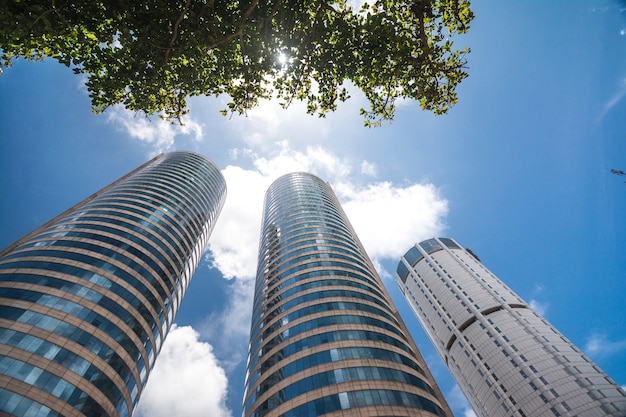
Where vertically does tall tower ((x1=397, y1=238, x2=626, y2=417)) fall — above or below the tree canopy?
above

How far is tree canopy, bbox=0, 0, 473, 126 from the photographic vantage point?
15.7 metres

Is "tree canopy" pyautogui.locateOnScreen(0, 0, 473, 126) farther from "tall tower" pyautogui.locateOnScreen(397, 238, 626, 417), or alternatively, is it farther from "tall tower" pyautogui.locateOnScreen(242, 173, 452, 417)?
"tall tower" pyautogui.locateOnScreen(397, 238, 626, 417)

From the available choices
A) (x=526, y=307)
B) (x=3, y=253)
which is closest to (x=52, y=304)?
(x=3, y=253)

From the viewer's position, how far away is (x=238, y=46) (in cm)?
1927

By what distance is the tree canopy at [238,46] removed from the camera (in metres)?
15.7

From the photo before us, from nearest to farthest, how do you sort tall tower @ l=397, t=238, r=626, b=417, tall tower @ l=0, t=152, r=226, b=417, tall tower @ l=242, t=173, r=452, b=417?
tall tower @ l=0, t=152, r=226, b=417
tall tower @ l=242, t=173, r=452, b=417
tall tower @ l=397, t=238, r=626, b=417

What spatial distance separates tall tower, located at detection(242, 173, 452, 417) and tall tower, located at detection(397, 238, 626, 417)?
43740 mm

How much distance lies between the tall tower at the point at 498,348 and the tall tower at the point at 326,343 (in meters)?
43.7

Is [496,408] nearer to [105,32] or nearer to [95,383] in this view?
[95,383]

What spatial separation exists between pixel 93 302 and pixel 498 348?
297 feet

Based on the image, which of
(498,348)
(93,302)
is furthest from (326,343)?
(498,348)

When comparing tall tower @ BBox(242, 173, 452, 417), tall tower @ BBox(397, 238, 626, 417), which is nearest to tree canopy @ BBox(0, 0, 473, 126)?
tall tower @ BBox(242, 173, 452, 417)

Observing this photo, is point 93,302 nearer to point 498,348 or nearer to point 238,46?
point 238,46

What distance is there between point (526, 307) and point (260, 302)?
3347 inches
